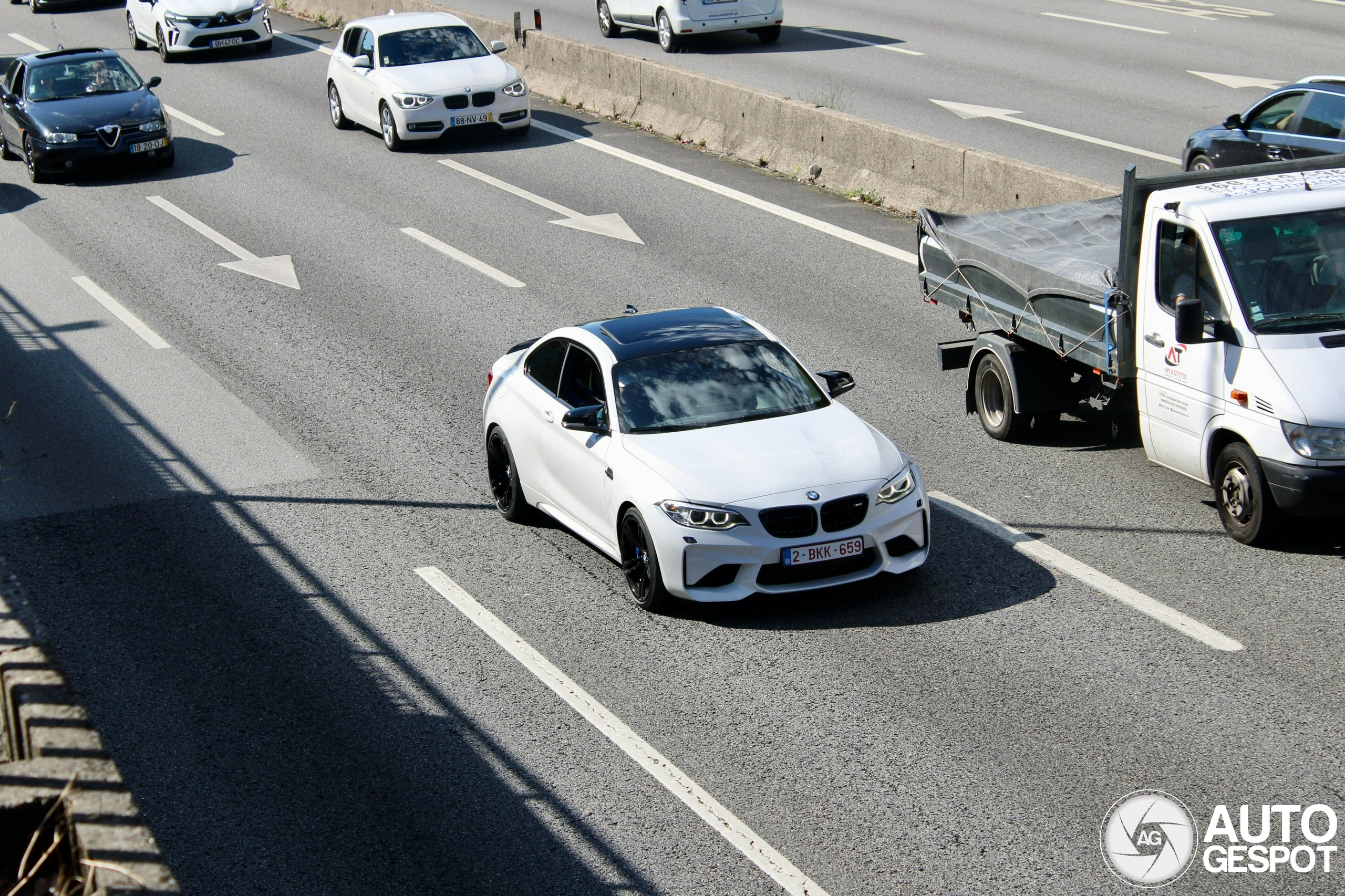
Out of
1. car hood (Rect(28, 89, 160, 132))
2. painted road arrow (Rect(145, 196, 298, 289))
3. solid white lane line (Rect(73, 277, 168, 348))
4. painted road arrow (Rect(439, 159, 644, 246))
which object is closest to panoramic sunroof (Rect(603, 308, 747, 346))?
solid white lane line (Rect(73, 277, 168, 348))

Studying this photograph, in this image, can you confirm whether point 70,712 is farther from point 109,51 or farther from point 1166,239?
point 109,51

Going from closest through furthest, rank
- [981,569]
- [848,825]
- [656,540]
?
[848,825] < [656,540] < [981,569]

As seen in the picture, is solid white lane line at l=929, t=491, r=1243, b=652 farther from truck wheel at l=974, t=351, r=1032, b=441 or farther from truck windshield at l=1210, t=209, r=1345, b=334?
truck windshield at l=1210, t=209, r=1345, b=334

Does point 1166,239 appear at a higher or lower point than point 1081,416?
higher

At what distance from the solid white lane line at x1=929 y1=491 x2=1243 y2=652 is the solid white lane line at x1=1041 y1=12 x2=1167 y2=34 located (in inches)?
787

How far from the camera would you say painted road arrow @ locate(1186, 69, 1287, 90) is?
22.5 metres

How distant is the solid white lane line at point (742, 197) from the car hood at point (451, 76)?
4.01ft

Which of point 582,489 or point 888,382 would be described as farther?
point 888,382

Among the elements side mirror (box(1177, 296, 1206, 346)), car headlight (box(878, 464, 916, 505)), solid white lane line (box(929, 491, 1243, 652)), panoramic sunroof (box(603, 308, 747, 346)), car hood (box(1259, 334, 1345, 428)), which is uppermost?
side mirror (box(1177, 296, 1206, 346))

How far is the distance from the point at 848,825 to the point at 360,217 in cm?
1418

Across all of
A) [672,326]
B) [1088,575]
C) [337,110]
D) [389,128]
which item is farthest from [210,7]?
[1088,575]

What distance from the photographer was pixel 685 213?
730 inches

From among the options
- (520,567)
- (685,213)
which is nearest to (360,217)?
(685,213)

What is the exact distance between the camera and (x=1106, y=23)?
28625 millimetres
